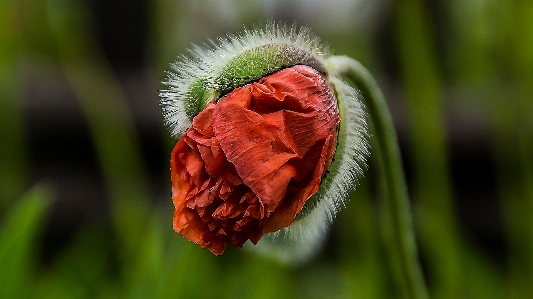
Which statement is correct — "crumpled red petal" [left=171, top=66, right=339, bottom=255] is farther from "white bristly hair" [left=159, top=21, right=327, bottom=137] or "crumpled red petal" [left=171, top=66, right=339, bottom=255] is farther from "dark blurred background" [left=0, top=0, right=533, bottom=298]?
"dark blurred background" [left=0, top=0, right=533, bottom=298]

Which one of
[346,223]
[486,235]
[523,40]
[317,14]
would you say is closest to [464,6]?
[523,40]

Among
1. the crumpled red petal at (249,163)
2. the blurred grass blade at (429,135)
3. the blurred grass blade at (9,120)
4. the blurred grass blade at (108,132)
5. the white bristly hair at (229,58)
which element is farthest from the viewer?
the blurred grass blade at (9,120)

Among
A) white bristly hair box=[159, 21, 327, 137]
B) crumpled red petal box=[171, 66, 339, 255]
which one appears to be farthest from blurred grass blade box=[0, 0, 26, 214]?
crumpled red petal box=[171, 66, 339, 255]

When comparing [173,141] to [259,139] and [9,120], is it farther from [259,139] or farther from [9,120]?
[9,120]

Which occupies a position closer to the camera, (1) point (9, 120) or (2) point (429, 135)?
(2) point (429, 135)

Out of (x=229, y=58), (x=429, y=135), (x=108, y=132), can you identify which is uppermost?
(x=229, y=58)

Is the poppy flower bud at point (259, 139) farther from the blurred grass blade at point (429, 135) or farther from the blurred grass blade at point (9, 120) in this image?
the blurred grass blade at point (9, 120)

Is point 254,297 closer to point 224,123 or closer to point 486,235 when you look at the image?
point 224,123

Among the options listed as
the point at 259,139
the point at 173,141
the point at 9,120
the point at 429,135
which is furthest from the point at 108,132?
the point at 259,139

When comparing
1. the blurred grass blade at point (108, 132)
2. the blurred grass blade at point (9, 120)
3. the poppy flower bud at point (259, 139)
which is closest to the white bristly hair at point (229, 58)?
the poppy flower bud at point (259, 139)
